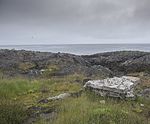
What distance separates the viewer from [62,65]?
81.4 ft

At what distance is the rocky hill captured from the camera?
2284 centimetres

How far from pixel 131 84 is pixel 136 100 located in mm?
1046

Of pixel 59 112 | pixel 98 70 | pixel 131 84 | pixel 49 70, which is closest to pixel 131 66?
pixel 98 70

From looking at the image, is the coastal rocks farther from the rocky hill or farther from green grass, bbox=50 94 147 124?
the rocky hill

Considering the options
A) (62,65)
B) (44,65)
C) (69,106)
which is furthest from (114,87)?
(44,65)

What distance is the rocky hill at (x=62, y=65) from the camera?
22.8m

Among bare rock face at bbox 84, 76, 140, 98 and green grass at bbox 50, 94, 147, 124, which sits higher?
bare rock face at bbox 84, 76, 140, 98

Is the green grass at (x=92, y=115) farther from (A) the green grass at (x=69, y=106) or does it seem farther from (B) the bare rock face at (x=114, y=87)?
(B) the bare rock face at (x=114, y=87)

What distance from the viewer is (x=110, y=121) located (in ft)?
30.3

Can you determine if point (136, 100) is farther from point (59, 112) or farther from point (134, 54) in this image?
point (134, 54)

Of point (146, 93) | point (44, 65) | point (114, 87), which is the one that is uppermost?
point (114, 87)

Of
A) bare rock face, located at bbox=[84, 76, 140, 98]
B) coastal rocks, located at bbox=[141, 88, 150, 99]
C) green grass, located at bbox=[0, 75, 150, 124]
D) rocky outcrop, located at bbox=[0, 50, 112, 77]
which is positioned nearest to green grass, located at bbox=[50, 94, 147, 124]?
green grass, located at bbox=[0, 75, 150, 124]

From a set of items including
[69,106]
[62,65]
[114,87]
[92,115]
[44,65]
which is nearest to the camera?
[92,115]

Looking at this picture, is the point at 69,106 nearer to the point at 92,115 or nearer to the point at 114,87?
the point at 92,115
